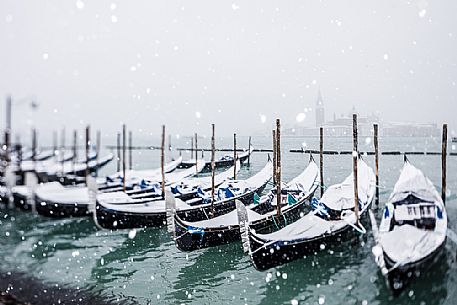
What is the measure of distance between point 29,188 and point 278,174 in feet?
30.7

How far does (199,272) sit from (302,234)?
7.46 ft

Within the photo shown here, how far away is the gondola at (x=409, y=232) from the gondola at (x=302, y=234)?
96 centimetres

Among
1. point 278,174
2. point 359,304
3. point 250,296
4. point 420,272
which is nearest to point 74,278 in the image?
point 250,296

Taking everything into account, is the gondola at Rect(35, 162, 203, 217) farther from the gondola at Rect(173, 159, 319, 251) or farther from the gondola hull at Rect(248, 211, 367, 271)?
the gondola hull at Rect(248, 211, 367, 271)

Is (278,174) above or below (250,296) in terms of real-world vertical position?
above

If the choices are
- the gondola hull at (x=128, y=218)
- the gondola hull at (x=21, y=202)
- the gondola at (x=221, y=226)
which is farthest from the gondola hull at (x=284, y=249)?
the gondola hull at (x=21, y=202)

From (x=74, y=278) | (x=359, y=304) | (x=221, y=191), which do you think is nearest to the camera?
(x=359, y=304)

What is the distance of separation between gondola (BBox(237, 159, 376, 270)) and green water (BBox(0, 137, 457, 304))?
330mm

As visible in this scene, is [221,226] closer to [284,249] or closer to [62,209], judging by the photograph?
[284,249]

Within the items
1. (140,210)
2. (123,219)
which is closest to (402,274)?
(140,210)

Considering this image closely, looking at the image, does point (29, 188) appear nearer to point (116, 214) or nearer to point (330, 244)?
point (116, 214)

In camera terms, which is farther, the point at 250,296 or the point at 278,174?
the point at 278,174

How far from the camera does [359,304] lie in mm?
6539

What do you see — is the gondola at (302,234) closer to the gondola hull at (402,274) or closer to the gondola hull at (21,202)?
the gondola hull at (402,274)
